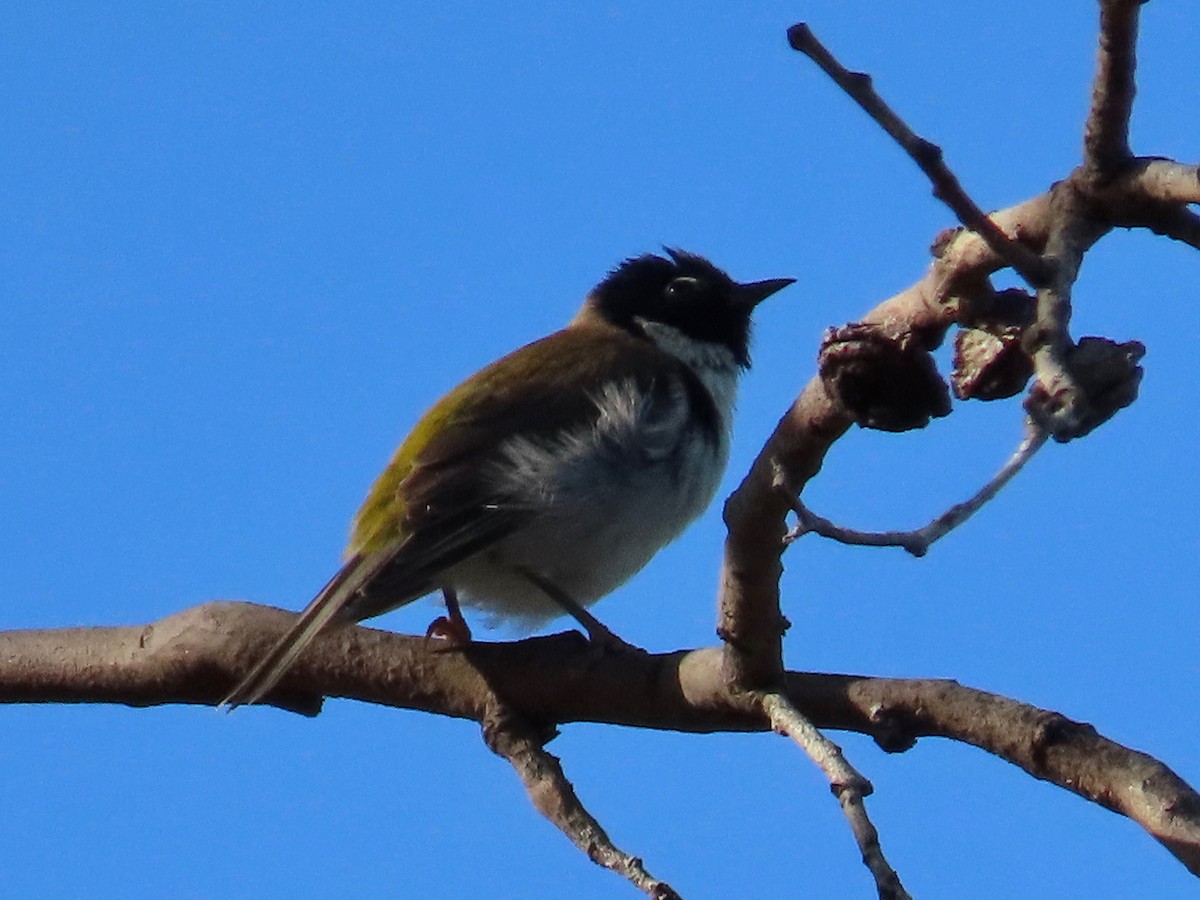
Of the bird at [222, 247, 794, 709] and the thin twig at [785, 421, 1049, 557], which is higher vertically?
the bird at [222, 247, 794, 709]

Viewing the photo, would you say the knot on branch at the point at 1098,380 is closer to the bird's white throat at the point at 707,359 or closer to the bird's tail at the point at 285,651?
the bird's tail at the point at 285,651

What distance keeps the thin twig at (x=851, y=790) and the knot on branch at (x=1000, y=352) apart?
2.50 ft

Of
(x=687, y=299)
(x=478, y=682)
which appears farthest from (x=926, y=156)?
(x=687, y=299)

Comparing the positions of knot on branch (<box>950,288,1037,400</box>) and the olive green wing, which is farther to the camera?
the olive green wing

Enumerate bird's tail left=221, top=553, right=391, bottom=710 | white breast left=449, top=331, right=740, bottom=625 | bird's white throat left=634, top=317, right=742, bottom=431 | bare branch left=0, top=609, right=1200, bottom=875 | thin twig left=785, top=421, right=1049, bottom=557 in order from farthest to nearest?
bird's white throat left=634, top=317, right=742, bottom=431 → white breast left=449, top=331, right=740, bottom=625 → bird's tail left=221, top=553, right=391, bottom=710 → bare branch left=0, top=609, right=1200, bottom=875 → thin twig left=785, top=421, right=1049, bottom=557

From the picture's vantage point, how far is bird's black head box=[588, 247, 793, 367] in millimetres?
8758

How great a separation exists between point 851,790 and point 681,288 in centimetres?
559

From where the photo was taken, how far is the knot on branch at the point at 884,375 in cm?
350

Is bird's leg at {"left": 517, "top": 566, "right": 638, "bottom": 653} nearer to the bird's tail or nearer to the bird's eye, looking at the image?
the bird's tail

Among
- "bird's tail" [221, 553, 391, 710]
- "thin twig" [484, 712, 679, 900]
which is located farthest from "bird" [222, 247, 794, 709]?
"thin twig" [484, 712, 679, 900]

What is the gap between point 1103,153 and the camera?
3600mm

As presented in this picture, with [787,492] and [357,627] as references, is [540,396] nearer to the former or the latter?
[357,627]

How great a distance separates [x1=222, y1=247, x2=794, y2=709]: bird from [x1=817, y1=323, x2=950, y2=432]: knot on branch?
101 inches

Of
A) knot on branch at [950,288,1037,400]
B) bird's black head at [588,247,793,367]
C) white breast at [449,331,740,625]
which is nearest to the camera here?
knot on branch at [950,288,1037,400]
